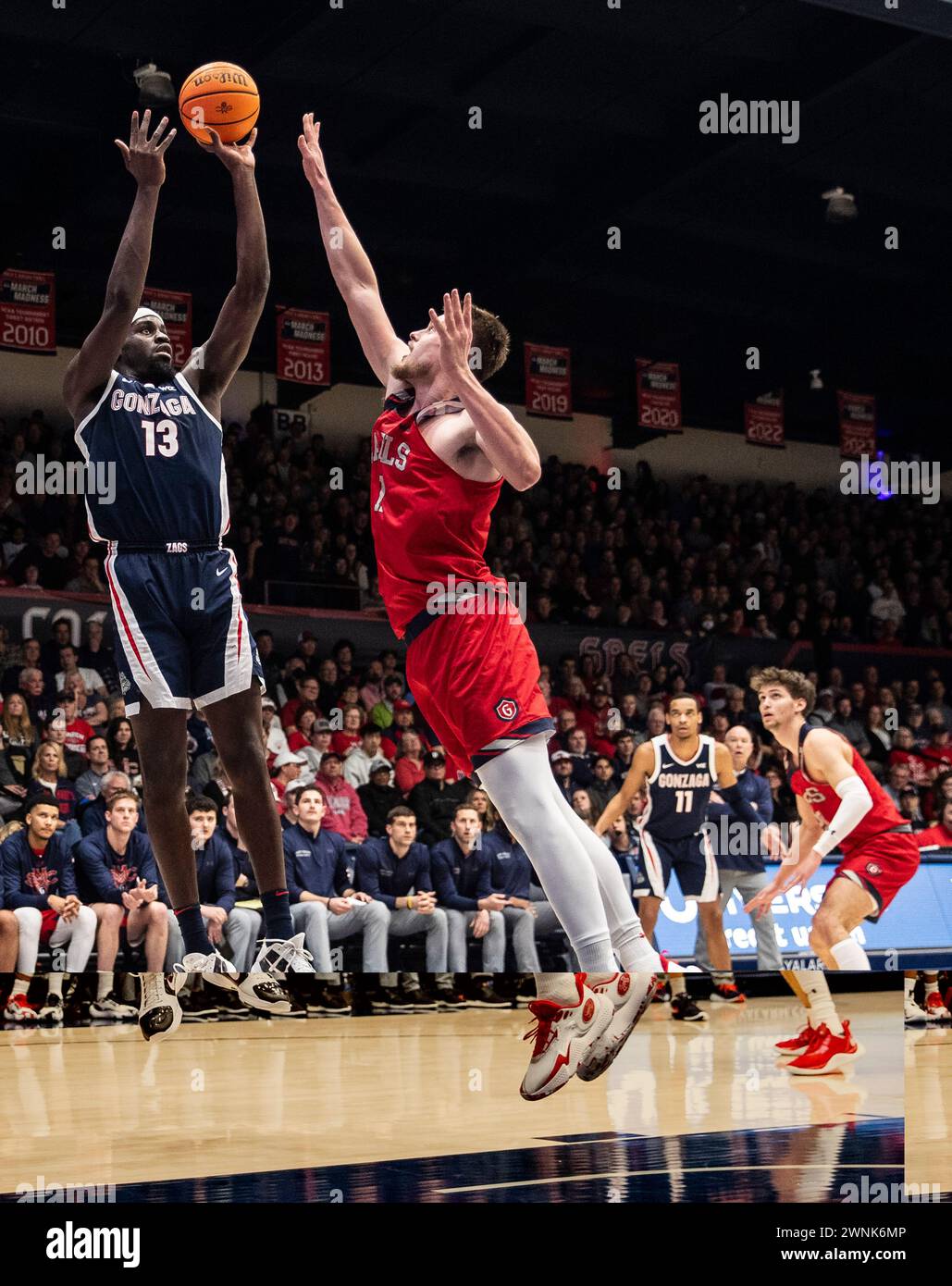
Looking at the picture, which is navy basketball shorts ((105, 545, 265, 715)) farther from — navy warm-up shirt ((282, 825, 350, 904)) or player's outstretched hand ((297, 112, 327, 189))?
navy warm-up shirt ((282, 825, 350, 904))

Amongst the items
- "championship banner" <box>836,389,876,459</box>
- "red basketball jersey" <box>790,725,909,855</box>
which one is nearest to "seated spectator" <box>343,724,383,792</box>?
"red basketball jersey" <box>790,725,909,855</box>

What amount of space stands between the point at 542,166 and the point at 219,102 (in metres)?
10.3

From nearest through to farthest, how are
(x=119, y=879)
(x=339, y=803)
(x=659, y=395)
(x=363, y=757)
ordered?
(x=119, y=879)
(x=339, y=803)
(x=363, y=757)
(x=659, y=395)

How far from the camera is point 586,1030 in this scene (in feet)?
15.5

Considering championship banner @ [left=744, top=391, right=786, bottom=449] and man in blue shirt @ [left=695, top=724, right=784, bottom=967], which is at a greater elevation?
championship banner @ [left=744, top=391, right=786, bottom=449]

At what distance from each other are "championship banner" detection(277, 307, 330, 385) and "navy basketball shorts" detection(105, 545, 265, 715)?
308 inches

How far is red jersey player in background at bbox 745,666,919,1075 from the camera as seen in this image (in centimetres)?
776

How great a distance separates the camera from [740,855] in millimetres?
11492

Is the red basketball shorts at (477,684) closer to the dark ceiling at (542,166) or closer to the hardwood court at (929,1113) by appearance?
the hardwood court at (929,1113)

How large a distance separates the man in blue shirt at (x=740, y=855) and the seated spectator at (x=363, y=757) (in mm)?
2418

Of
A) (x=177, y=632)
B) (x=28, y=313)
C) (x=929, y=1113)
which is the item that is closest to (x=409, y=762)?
(x=28, y=313)

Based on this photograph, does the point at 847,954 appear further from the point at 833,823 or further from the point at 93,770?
the point at 93,770

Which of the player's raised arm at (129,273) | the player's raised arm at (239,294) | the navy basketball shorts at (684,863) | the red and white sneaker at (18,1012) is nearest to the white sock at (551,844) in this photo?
A: the player's raised arm at (239,294)

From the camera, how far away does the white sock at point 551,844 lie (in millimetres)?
4648
